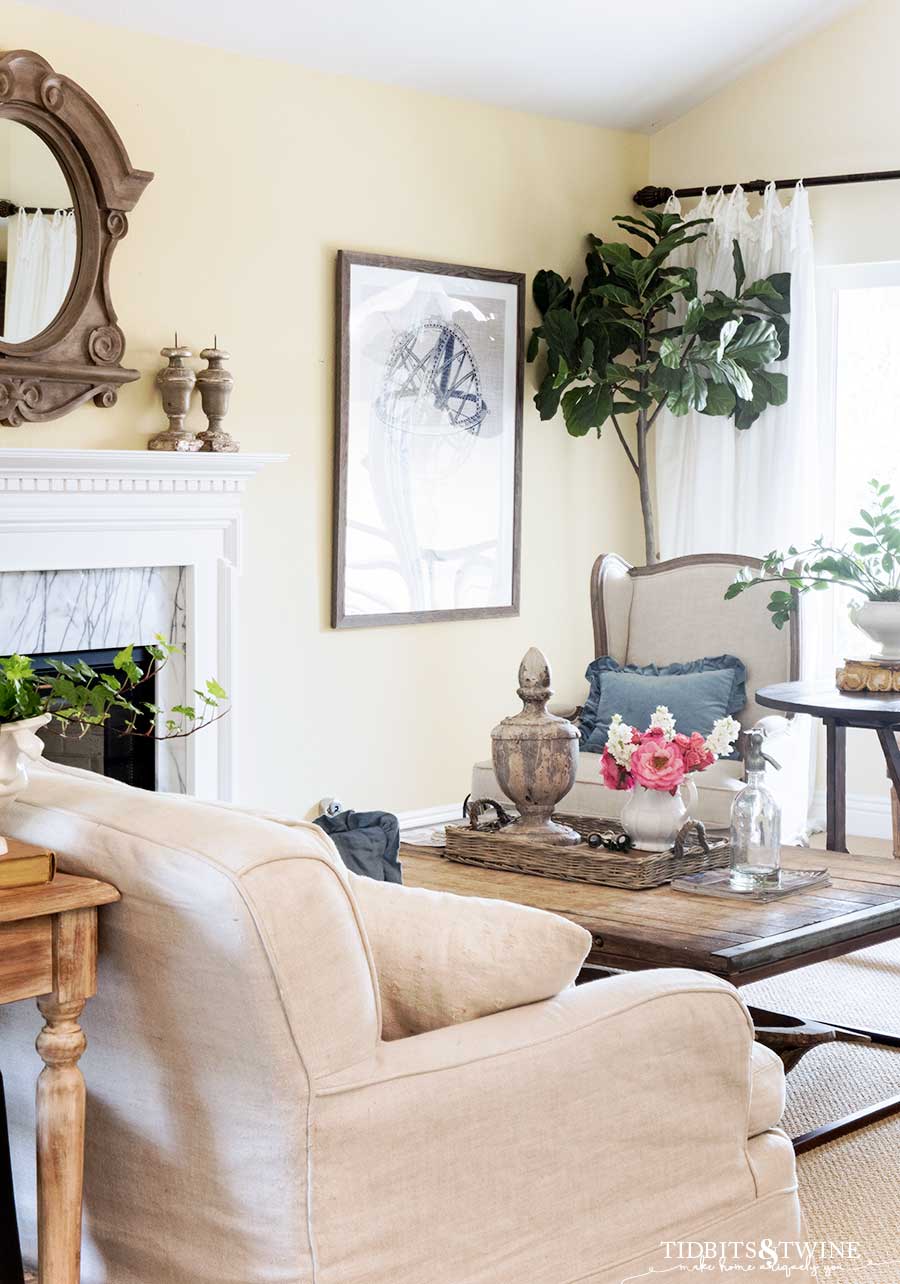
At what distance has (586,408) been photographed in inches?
220

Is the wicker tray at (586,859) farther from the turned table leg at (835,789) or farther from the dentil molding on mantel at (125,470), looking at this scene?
the dentil molding on mantel at (125,470)

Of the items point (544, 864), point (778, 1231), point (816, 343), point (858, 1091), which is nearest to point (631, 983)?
point (778, 1231)

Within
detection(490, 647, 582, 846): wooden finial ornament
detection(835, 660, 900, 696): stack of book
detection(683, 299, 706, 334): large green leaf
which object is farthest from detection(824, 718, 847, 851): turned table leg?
detection(683, 299, 706, 334): large green leaf

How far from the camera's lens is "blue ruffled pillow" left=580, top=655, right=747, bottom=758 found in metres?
4.45

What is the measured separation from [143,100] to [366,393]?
3.93 ft

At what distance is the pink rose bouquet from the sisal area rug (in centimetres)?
73

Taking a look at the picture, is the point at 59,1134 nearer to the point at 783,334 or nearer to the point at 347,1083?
the point at 347,1083

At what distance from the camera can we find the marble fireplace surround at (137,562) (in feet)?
14.2

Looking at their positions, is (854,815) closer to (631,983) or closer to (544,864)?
(544,864)

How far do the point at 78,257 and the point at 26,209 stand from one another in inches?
7.6

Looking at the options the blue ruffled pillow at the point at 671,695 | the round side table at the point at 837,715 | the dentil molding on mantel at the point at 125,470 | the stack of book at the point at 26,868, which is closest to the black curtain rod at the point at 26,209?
the dentil molding on mantel at the point at 125,470

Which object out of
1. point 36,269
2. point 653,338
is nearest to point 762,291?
point 653,338

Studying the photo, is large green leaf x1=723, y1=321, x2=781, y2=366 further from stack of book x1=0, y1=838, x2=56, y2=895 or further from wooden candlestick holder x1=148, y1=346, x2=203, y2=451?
stack of book x1=0, y1=838, x2=56, y2=895

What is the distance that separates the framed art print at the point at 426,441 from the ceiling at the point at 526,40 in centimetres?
65
